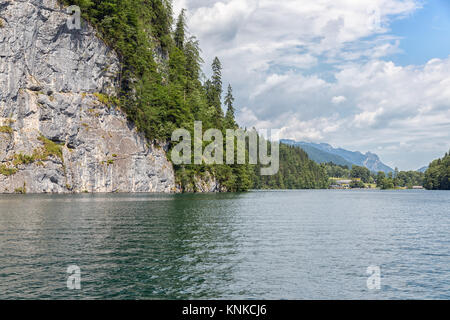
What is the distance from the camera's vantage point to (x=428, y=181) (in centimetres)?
19750

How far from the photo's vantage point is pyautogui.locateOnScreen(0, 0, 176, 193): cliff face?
63.1 meters

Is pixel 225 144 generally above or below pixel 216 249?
above

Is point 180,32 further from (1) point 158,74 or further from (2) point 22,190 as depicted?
(2) point 22,190

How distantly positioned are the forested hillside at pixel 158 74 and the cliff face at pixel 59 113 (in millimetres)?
3243

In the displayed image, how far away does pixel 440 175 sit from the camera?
18575cm

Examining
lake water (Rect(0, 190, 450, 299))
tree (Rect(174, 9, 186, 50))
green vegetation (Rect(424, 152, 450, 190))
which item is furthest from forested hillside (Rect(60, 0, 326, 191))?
green vegetation (Rect(424, 152, 450, 190))

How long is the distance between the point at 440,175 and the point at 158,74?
512ft

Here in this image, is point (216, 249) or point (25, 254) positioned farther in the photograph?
point (216, 249)

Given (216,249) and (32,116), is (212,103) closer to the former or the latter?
(32,116)

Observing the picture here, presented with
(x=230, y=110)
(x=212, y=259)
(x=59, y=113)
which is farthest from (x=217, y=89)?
(x=212, y=259)

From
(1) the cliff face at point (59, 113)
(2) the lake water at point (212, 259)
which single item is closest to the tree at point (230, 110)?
(1) the cliff face at point (59, 113)
